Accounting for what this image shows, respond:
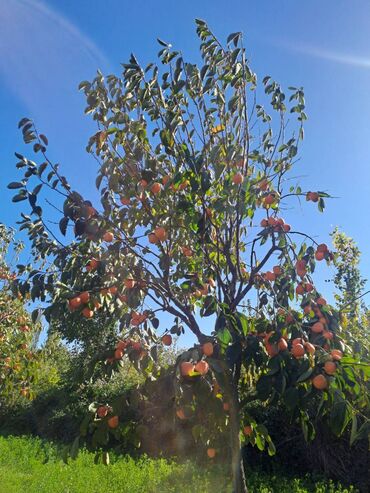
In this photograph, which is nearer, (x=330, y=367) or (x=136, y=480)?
(x=330, y=367)

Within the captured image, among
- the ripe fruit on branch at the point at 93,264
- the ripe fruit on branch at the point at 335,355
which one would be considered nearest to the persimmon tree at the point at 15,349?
the ripe fruit on branch at the point at 93,264

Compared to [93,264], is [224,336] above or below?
below

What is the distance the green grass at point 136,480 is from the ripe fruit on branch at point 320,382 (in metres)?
3.80

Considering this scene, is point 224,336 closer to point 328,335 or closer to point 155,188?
point 328,335

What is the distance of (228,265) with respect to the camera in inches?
152

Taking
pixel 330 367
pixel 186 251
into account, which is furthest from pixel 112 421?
pixel 186 251

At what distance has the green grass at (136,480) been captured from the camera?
6160 millimetres

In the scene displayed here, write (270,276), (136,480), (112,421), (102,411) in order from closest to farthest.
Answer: (112,421) → (102,411) → (270,276) → (136,480)

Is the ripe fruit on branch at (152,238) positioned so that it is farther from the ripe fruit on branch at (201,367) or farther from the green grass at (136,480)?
the green grass at (136,480)

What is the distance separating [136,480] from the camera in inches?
255

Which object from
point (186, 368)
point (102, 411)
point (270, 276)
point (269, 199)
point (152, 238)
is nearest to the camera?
point (186, 368)

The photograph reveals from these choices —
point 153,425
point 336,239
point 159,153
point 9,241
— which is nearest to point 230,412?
point 153,425

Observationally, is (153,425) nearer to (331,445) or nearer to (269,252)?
(269,252)

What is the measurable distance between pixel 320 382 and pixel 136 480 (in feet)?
16.6
